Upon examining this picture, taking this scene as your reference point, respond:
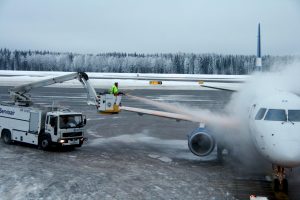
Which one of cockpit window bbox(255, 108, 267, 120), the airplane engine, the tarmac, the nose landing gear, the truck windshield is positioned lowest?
the tarmac

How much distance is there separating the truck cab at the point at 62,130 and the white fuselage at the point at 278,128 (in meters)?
10.5

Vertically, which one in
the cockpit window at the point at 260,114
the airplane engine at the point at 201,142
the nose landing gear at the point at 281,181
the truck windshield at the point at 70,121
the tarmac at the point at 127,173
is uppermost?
the cockpit window at the point at 260,114

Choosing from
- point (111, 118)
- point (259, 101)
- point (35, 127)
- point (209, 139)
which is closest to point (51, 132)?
point (35, 127)

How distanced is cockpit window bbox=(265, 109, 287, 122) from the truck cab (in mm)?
11649

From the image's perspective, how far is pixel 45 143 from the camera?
22.7 m

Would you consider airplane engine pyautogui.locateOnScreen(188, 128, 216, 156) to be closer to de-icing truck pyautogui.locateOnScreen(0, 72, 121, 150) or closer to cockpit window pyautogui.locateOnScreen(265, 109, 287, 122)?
cockpit window pyautogui.locateOnScreen(265, 109, 287, 122)

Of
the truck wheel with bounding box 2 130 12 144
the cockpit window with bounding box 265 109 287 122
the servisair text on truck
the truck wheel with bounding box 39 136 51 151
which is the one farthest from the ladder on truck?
the cockpit window with bounding box 265 109 287 122

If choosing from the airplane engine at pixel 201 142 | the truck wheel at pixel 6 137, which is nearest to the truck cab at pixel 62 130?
the truck wheel at pixel 6 137

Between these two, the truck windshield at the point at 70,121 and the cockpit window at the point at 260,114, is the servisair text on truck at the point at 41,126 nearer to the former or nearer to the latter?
the truck windshield at the point at 70,121

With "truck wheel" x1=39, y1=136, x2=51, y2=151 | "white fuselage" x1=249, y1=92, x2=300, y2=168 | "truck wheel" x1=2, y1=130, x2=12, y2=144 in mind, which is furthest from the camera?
"truck wheel" x1=2, y1=130, x2=12, y2=144

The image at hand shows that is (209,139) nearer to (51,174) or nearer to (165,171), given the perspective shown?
(165,171)

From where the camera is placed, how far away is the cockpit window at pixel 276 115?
1464cm

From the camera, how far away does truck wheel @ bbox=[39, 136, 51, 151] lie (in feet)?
73.8

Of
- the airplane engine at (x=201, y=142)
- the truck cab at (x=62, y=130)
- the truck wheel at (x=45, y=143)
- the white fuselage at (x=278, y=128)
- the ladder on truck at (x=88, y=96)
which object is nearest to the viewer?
the white fuselage at (x=278, y=128)
